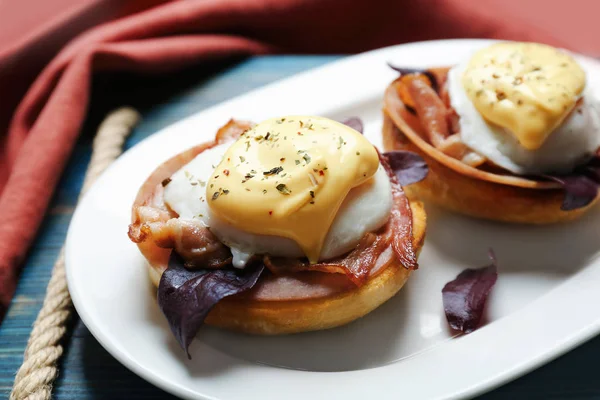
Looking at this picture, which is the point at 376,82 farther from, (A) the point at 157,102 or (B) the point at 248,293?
(B) the point at 248,293

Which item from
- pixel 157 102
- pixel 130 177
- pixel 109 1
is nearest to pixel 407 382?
pixel 130 177

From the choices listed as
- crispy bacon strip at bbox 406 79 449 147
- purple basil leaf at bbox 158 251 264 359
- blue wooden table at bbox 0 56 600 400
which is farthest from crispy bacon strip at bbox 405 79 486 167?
purple basil leaf at bbox 158 251 264 359

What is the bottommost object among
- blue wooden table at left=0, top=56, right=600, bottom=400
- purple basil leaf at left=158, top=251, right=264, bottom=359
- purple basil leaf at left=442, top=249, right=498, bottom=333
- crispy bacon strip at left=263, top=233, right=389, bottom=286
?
blue wooden table at left=0, top=56, right=600, bottom=400

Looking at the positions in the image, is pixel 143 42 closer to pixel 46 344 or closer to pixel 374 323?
pixel 46 344

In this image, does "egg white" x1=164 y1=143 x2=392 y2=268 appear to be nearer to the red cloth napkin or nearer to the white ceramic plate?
the white ceramic plate

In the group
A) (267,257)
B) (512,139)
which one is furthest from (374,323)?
(512,139)
